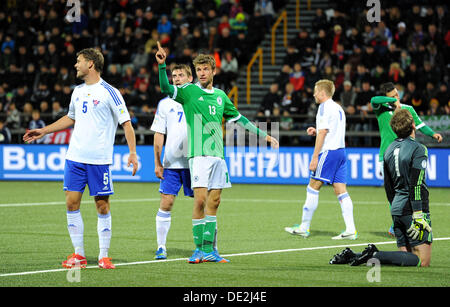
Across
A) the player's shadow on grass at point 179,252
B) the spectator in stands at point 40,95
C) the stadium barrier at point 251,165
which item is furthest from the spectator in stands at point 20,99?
the player's shadow on grass at point 179,252

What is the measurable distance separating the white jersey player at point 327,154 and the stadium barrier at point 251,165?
870cm

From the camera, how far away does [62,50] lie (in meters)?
29.7

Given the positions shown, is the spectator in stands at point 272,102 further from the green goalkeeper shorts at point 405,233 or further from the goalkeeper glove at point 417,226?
the goalkeeper glove at point 417,226

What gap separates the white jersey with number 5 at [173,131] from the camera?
33.4 ft

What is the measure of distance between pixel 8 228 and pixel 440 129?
481 inches

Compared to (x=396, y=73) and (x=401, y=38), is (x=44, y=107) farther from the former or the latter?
(x=401, y=38)

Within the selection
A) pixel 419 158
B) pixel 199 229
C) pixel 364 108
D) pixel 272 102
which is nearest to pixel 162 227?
pixel 199 229

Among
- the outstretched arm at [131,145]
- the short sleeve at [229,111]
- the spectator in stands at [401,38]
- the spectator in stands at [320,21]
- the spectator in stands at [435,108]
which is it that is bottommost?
the outstretched arm at [131,145]

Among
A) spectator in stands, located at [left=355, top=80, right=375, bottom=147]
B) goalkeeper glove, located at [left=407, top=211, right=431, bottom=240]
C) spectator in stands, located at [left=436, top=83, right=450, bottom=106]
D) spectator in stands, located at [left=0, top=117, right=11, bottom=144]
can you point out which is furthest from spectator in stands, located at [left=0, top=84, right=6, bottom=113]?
goalkeeper glove, located at [left=407, top=211, right=431, bottom=240]

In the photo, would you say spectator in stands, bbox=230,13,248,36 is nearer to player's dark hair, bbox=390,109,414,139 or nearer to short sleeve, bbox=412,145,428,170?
player's dark hair, bbox=390,109,414,139

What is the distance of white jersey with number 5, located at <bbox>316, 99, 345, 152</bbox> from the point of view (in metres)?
12.2

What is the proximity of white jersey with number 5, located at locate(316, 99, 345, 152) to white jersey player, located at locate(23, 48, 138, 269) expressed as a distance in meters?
3.98

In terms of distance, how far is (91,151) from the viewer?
9047 mm

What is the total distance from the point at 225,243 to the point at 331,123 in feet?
8.26
